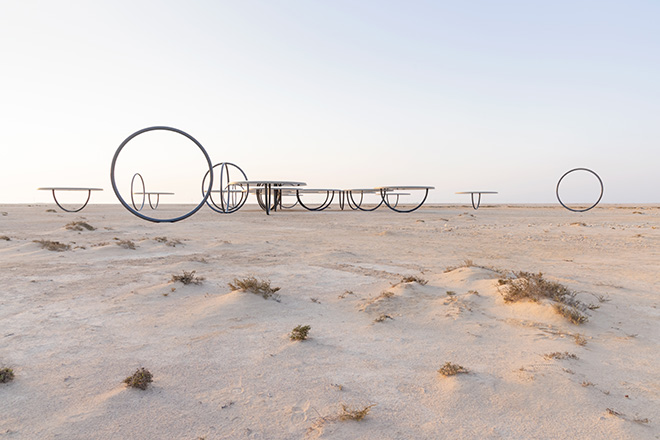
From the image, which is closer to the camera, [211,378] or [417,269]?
[211,378]

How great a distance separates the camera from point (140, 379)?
96.3 inches

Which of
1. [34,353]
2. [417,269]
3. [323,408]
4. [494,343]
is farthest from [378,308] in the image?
[34,353]

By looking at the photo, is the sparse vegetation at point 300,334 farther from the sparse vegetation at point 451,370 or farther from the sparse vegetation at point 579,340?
the sparse vegetation at point 579,340

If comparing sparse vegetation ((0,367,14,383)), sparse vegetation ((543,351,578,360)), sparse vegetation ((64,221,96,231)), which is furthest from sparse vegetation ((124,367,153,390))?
sparse vegetation ((64,221,96,231))

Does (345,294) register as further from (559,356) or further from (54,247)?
(54,247)

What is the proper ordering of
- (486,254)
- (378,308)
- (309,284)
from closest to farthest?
(378,308)
(309,284)
(486,254)

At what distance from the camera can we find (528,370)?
2.70 meters

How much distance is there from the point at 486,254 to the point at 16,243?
8.71m

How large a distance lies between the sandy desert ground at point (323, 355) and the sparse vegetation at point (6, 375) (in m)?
0.04

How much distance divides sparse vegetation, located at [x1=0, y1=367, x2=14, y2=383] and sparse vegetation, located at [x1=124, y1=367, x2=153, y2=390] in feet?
2.34

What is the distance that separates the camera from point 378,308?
156 inches

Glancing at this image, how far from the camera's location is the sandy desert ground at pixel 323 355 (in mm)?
2156

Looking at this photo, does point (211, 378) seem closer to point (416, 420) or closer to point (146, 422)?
point (146, 422)

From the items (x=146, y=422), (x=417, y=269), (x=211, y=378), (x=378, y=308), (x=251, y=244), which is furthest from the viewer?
(x=251, y=244)
